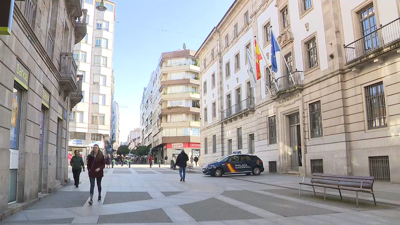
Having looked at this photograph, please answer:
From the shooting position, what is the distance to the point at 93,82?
A: 55.9 metres

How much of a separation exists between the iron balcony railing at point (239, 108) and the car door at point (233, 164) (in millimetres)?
7516

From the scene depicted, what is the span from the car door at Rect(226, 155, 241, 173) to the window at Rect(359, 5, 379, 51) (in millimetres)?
10469

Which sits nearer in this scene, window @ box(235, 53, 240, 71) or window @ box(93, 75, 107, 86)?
window @ box(235, 53, 240, 71)

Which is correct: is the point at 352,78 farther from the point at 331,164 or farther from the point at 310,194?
the point at 310,194

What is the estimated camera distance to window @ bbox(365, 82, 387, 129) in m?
14.9

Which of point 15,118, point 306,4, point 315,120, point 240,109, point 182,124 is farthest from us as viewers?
point 182,124

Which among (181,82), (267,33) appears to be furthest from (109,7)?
(267,33)

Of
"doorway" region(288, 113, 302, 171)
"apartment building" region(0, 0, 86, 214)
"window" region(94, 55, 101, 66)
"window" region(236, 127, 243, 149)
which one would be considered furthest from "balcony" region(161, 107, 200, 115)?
"apartment building" region(0, 0, 86, 214)

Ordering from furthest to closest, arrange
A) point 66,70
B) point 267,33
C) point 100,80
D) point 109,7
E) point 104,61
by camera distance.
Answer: point 109,7 < point 104,61 < point 100,80 < point 267,33 < point 66,70

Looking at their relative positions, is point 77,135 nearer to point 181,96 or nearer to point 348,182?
point 181,96

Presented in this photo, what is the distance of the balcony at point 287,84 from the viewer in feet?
68.3

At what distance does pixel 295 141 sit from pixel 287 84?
4.02 meters

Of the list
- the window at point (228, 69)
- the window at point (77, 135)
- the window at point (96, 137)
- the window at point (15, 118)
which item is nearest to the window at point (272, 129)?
the window at point (228, 69)

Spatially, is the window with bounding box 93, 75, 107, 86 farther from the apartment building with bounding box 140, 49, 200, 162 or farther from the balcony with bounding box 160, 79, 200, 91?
the balcony with bounding box 160, 79, 200, 91
